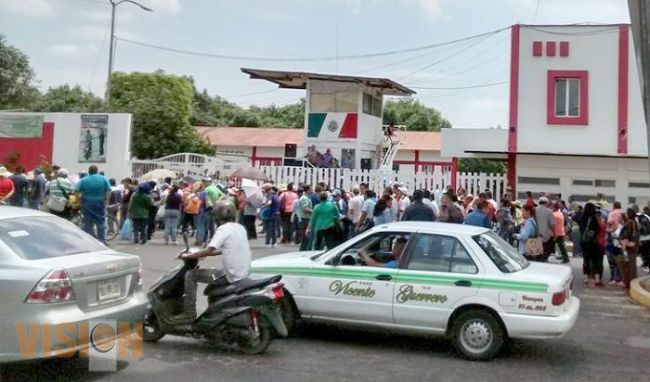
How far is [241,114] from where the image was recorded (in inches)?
2837

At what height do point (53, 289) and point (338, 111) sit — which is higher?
point (338, 111)

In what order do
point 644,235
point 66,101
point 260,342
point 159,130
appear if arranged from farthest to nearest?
point 66,101 → point 159,130 → point 644,235 → point 260,342

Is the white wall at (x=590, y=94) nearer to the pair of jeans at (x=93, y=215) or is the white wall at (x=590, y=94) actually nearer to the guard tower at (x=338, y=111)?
the guard tower at (x=338, y=111)

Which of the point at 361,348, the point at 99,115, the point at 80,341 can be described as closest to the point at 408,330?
the point at 361,348

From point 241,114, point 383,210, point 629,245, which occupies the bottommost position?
point 629,245

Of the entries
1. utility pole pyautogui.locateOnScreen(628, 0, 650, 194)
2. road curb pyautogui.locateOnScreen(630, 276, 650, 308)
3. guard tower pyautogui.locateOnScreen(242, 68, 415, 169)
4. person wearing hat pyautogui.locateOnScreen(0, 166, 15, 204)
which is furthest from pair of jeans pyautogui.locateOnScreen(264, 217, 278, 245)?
guard tower pyautogui.locateOnScreen(242, 68, 415, 169)

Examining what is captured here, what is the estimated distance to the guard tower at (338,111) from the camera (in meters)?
31.1

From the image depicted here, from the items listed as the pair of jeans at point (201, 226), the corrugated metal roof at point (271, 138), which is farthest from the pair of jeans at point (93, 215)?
the corrugated metal roof at point (271, 138)

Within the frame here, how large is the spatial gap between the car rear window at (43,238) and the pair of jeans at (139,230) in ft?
32.8

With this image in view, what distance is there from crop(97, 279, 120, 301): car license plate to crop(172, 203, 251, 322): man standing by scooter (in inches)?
36.9

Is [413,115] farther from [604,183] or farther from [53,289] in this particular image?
[53,289]

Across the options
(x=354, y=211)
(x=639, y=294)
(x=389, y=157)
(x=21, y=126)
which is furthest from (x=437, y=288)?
(x=389, y=157)

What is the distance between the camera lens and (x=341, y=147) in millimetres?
31188

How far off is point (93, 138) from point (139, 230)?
12.1 meters
